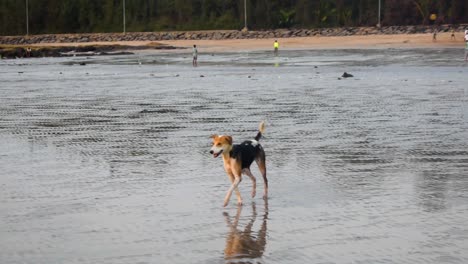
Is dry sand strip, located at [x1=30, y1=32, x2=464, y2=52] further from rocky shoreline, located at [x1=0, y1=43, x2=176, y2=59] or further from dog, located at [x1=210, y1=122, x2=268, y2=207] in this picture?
dog, located at [x1=210, y1=122, x2=268, y2=207]

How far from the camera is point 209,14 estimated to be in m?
138

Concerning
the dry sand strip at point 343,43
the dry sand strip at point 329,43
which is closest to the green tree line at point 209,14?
the dry sand strip at point 329,43

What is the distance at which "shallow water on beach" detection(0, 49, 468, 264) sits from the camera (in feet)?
36.3

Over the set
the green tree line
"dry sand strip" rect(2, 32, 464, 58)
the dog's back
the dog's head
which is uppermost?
the dog's head

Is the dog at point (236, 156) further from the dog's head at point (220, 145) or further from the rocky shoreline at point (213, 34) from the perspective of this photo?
the rocky shoreline at point (213, 34)

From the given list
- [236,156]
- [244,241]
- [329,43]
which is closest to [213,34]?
[329,43]

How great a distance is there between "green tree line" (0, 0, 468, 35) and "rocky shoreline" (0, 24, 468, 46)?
4688 mm

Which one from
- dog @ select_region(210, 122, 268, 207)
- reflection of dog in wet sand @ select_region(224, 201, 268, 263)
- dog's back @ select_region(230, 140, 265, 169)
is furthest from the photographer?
dog's back @ select_region(230, 140, 265, 169)

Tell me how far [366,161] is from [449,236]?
241 inches

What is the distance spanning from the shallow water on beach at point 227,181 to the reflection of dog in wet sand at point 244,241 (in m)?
0.02

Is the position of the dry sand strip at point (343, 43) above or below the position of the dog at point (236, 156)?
below

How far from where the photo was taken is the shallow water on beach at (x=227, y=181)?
1105 centimetres

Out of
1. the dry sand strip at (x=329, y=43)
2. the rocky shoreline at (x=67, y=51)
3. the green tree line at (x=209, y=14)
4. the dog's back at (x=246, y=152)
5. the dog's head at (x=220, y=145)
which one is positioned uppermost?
the dog's head at (x=220, y=145)

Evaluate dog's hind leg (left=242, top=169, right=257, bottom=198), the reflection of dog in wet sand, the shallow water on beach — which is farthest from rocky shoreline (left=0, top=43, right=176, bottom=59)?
the reflection of dog in wet sand
